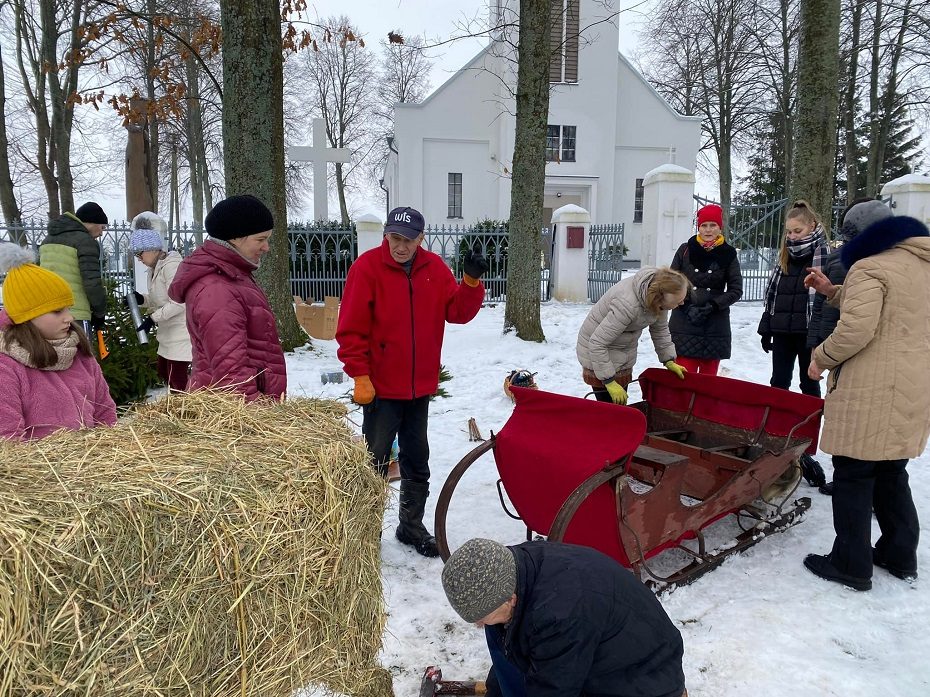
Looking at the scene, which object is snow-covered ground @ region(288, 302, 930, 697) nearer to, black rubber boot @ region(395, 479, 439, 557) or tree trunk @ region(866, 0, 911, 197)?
black rubber boot @ region(395, 479, 439, 557)

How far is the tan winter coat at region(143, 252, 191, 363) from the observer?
503 cm

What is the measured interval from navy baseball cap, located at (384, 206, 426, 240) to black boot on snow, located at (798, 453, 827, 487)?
3149 mm

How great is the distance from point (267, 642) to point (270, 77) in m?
7.18

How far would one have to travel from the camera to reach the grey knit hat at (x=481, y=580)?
1756 millimetres

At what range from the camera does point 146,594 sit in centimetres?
158

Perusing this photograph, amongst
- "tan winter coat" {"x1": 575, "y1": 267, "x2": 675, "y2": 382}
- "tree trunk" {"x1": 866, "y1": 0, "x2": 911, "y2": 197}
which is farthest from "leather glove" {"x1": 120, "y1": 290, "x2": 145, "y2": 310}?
"tree trunk" {"x1": 866, "y1": 0, "x2": 911, "y2": 197}

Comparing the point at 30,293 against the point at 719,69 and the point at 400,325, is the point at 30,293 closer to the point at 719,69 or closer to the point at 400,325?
the point at 400,325

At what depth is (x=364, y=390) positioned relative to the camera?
345 cm

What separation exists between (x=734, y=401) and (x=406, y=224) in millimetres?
2524

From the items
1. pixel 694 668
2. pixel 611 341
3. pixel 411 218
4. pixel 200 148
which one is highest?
pixel 200 148

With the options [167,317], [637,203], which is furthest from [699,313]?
[637,203]

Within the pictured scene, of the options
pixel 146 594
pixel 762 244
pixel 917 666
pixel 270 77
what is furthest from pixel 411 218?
pixel 762 244

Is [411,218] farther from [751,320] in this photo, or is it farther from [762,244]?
[762,244]

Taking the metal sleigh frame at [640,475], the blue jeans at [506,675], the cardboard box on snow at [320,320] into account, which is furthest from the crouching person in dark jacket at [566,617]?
the cardboard box on snow at [320,320]
